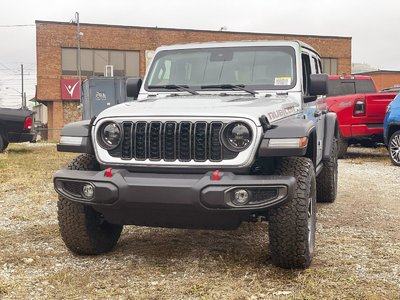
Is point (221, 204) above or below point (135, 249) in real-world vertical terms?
above

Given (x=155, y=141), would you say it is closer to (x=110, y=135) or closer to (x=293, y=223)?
(x=110, y=135)

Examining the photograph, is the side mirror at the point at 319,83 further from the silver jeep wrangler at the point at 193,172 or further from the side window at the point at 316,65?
the side window at the point at 316,65

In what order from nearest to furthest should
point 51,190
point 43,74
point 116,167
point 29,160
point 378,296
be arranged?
point 378,296 → point 116,167 → point 51,190 → point 29,160 → point 43,74

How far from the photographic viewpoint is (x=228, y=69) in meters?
5.28

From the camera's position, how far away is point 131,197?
3.75 m

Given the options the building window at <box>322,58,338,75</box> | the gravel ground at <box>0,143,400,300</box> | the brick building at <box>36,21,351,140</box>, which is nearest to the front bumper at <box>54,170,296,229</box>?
the gravel ground at <box>0,143,400,300</box>

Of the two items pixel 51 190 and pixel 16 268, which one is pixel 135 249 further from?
pixel 51 190

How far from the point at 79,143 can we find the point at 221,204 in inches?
50.5

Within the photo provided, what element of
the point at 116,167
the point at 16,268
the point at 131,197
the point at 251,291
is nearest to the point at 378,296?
the point at 251,291

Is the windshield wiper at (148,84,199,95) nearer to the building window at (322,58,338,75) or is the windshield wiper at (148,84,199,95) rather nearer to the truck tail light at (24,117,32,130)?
the truck tail light at (24,117,32,130)

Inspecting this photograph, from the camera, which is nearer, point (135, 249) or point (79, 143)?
point (79, 143)

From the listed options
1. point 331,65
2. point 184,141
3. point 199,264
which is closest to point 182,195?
point 184,141

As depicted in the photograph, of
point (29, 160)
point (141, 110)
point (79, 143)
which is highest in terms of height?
point (141, 110)

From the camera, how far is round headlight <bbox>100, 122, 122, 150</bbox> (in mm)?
A: 4020
